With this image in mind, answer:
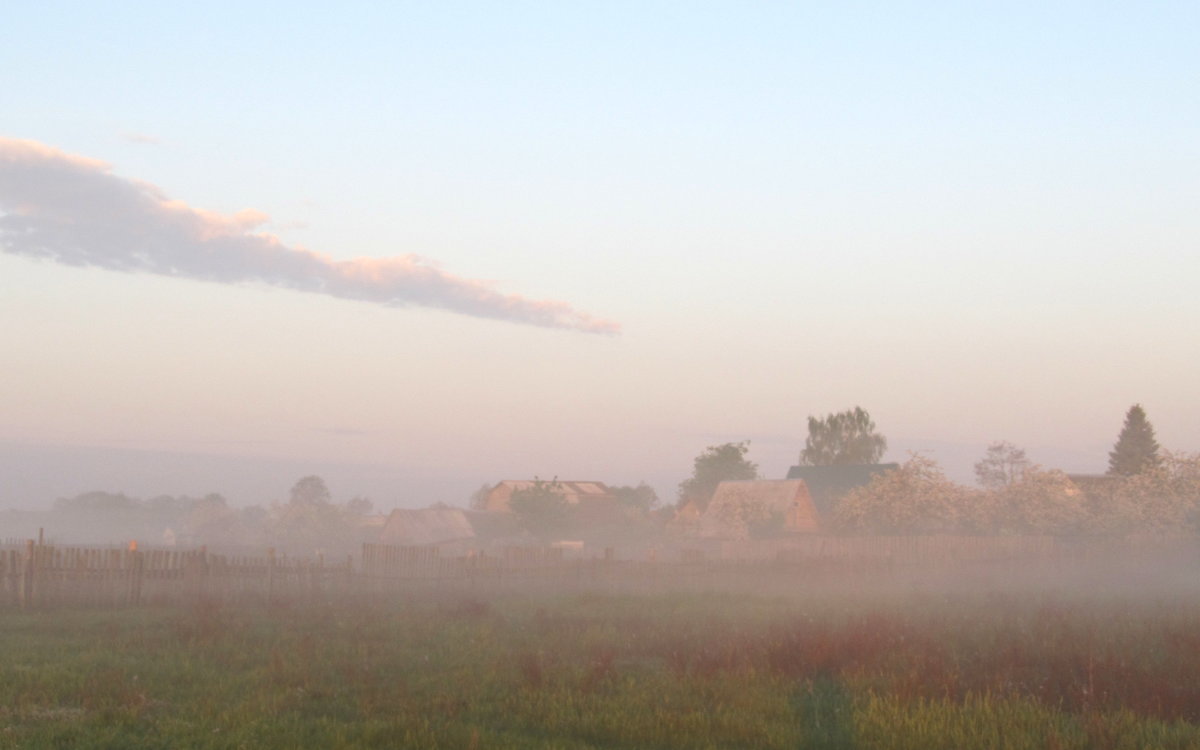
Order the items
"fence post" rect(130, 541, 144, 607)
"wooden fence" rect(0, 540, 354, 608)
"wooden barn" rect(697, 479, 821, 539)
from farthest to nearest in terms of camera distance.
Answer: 1. "wooden barn" rect(697, 479, 821, 539)
2. "fence post" rect(130, 541, 144, 607)
3. "wooden fence" rect(0, 540, 354, 608)

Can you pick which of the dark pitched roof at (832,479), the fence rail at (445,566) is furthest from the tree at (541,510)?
the fence rail at (445,566)

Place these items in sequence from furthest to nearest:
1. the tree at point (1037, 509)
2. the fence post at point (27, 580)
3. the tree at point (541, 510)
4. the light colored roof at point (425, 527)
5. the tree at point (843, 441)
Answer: the tree at point (843, 441)
the light colored roof at point (425, 527)
the tree at point (541, 510)
the tree at point (1037, 509)
the fence post at point (27, 580)

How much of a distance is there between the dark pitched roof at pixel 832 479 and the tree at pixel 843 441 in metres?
27.9

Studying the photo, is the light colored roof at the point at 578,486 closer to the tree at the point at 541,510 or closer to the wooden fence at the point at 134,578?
the tree at the point at 541,510

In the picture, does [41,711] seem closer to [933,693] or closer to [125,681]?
[125,681]

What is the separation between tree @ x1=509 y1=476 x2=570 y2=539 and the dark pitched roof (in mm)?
20940

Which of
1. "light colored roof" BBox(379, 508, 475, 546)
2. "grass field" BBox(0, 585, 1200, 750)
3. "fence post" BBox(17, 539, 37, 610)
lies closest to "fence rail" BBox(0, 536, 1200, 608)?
"fence post" BBox(17, 539, 37, 610)

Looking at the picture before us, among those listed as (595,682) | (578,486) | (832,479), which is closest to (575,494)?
(578,486)

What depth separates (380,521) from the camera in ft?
307

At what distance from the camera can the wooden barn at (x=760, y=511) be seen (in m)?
72.5

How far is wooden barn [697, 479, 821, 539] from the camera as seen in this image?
238 feet

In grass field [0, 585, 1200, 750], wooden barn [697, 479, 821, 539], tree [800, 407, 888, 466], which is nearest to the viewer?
grass field [0, 585, 1200, 750]

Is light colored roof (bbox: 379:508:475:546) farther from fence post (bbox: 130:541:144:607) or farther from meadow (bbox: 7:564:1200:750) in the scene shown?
meadow (bbox: 7:564:1200:750)

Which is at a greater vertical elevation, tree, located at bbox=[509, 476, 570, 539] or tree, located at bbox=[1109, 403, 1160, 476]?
tree, located at bbox=[1109, 403, 1160, 476]
